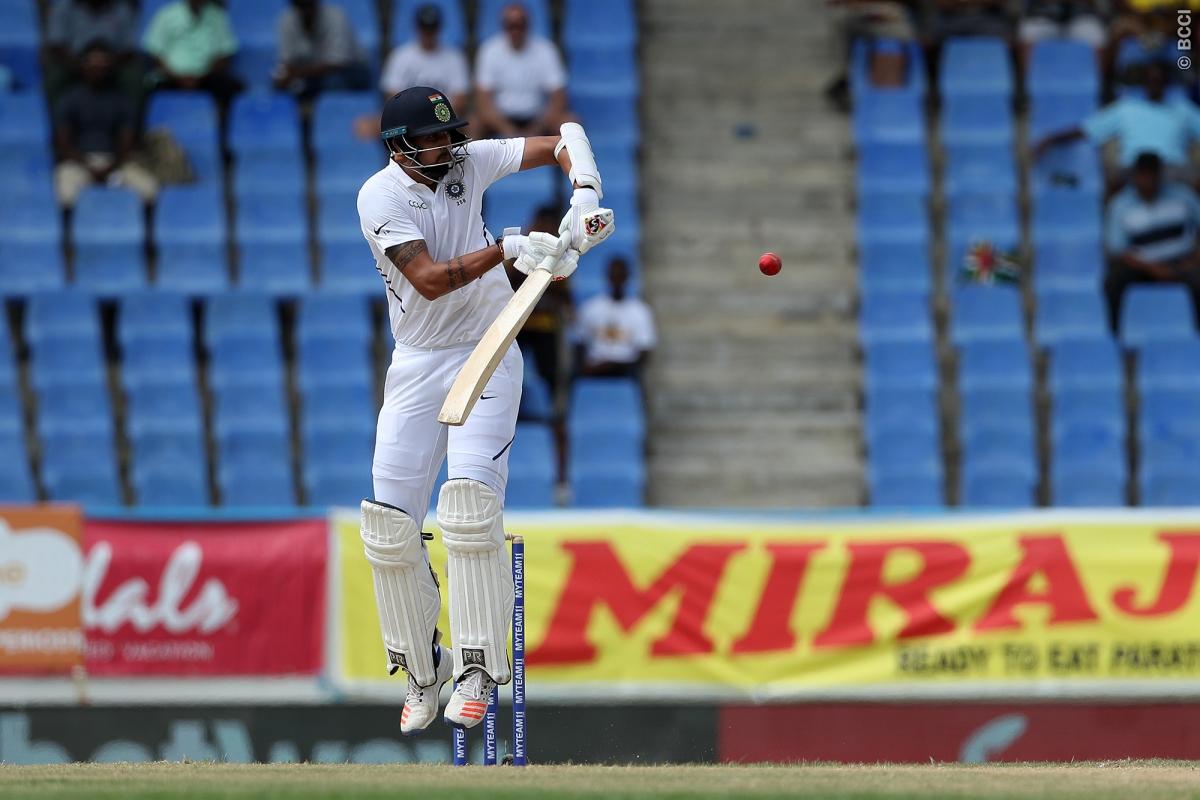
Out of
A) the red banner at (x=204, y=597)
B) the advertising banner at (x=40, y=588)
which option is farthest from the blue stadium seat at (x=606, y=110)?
the advertising banner at (x=40, y=588)

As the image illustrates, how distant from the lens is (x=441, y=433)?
7348mm

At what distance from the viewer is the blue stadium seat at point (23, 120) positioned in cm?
1297

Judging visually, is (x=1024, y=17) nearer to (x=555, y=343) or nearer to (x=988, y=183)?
(x=988, y=183)

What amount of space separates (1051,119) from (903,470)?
125 inches

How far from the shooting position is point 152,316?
483 inches

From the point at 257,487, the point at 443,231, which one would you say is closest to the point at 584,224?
the point at 443,231

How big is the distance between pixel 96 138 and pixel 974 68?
20.4 feet

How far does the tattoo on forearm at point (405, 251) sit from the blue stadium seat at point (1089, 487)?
19.7 ft

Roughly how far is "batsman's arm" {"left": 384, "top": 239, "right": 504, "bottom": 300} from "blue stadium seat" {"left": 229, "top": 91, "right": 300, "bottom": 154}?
6.26m

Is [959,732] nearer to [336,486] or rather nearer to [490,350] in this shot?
[490,350]

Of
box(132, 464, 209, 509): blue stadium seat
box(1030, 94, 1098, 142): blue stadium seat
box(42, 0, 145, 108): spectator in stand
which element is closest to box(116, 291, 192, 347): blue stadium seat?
box(132, 464, 209, 509): blue stadium seat

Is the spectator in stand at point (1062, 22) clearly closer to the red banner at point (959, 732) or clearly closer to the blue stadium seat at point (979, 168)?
the blue stadium seat at point (979, 168)

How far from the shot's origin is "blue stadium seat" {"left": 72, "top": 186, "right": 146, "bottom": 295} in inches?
494

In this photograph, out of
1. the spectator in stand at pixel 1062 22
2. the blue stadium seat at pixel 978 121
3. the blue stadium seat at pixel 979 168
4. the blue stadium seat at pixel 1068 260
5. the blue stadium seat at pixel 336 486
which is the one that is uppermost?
the spectator in stand at pixel 1062 22
